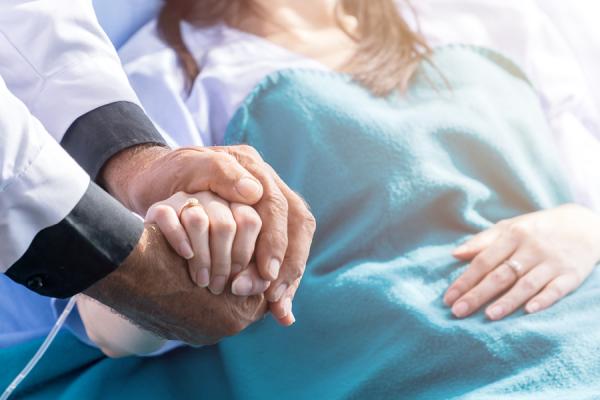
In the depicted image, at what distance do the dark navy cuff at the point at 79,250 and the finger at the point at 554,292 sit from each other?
49 cm

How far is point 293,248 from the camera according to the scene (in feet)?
2.91

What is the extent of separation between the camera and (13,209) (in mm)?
A: 720

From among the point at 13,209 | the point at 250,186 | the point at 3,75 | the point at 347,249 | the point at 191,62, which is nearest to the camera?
the point at 13,209

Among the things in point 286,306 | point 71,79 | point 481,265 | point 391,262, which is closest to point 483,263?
point 481,265

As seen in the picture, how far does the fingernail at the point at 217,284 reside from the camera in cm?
84

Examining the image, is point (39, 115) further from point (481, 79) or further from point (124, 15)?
point (481, 79)

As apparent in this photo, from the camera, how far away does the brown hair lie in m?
1.25

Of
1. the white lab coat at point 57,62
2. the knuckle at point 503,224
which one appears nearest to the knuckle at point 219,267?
the white lab coat at point 57,62

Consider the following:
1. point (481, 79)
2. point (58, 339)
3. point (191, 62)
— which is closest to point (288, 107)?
point (191, 62)

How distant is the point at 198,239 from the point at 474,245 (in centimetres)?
43

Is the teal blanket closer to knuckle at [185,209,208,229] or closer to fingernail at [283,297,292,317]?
fingernail at [283,297,292,317]

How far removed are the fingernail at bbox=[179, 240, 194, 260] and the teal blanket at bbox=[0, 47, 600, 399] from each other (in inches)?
12.0

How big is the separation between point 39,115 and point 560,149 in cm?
76

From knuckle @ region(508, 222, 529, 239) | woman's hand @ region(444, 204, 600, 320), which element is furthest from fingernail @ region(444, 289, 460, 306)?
knuckle @ region(508, 222, 529, 239)
